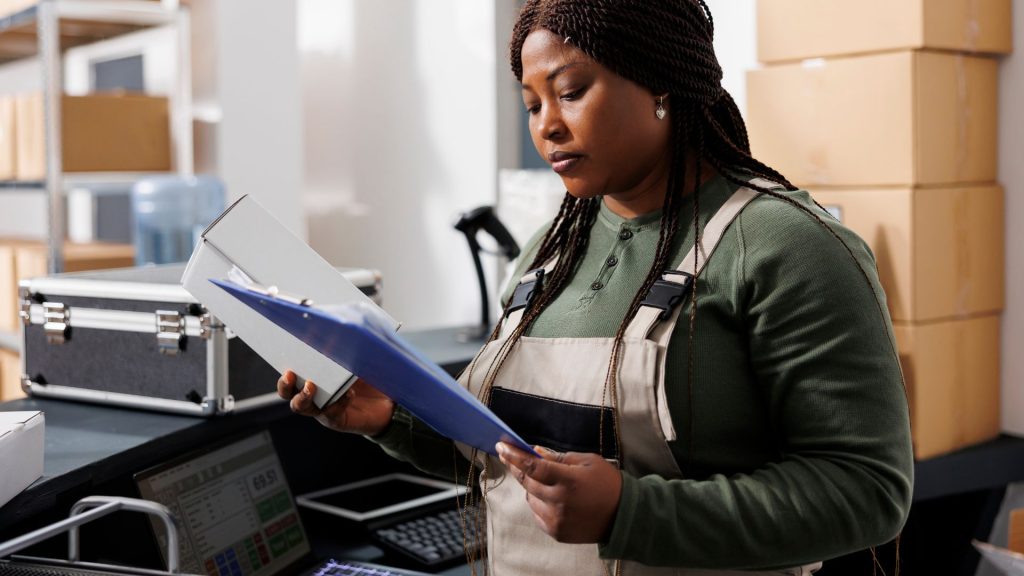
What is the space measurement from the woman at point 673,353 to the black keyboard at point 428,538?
1.63ft

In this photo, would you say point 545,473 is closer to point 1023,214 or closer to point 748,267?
point 748,267

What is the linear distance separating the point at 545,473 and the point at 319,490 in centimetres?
123

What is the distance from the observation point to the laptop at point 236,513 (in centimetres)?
155

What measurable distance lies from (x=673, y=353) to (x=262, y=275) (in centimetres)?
48

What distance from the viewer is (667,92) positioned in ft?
3.70

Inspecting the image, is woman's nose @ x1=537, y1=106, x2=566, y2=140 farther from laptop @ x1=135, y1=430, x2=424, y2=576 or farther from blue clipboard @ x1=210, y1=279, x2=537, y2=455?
laptop @ x1=135, y1=430, x2=424, y2=576

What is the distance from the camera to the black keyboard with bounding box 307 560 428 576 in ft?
5.12

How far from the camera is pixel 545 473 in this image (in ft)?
3.05

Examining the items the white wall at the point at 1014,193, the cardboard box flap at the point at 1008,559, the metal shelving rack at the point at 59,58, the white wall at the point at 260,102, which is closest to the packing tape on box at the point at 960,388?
the white wall at the point at 1014,193

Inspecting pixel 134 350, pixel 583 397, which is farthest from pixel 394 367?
pixel 134 350

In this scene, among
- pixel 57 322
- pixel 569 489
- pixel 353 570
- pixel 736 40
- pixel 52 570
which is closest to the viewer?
pixel 569 489

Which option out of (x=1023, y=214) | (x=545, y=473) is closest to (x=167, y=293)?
(x=545, y=473)

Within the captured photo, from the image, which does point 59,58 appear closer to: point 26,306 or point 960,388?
point 26,306

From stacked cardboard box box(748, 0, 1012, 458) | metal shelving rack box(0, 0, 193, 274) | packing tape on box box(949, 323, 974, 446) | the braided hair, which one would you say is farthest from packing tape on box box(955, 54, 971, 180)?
metal shelving rack box(0, 0, 193, 274)
